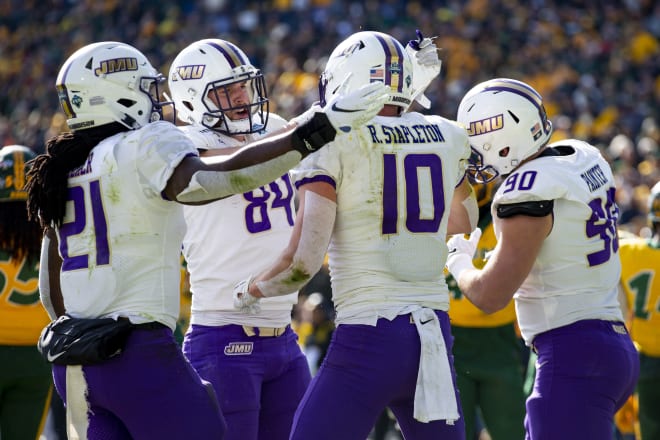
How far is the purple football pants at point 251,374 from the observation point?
4.16 m

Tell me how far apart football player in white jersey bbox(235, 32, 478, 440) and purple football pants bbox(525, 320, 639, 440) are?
0.35 meters

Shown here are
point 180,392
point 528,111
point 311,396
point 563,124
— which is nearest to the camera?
point 180,392

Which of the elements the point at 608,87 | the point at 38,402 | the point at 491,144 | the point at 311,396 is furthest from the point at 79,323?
the point at 608,87

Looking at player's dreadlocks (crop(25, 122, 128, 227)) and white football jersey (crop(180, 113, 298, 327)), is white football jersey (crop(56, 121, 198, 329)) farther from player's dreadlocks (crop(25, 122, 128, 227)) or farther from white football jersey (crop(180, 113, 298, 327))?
white football jersey (crop(180, 113, 298, 327))

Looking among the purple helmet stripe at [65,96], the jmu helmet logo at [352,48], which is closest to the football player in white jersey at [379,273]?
the jmu helmet logo at [352,48]

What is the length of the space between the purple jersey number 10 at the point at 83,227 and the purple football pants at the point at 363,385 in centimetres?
82

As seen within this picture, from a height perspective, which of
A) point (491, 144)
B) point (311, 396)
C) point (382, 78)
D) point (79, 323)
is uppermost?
point (382, 78)

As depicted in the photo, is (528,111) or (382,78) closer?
(382,78)

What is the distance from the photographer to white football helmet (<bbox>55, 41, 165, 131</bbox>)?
3629 millimetres

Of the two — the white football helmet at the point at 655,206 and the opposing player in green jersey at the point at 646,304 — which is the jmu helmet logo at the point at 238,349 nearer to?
the opposing player in green jersey at the point at 646,304

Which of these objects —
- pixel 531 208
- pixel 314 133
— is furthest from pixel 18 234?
pixel 531 208

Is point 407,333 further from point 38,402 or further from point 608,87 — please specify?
point 608,87

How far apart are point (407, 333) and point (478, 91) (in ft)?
3.71

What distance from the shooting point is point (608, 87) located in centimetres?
1587
